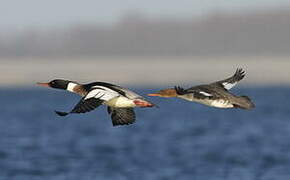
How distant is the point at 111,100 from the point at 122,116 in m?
0.77

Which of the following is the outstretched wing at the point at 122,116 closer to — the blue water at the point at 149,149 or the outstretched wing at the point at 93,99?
the outstretched wing at the point at 93,99

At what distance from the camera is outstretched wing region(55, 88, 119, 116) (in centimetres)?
911

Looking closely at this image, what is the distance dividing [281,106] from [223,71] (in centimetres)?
2463

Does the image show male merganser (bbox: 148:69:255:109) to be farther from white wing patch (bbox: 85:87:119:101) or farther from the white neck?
the white neck

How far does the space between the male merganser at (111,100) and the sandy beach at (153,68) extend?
82.8 metres

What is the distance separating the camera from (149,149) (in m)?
39.0

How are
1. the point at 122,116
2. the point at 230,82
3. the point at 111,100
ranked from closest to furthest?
the point at 111,100 → the point at 230,82 → the point at 122,116

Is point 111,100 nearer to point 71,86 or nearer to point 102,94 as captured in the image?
point 102,94

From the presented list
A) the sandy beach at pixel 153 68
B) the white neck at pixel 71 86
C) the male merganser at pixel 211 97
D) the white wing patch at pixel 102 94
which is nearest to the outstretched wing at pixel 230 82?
the male merganser at pixel 211 97

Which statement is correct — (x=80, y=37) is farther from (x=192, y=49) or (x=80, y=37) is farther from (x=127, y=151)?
(x=127, y=151)

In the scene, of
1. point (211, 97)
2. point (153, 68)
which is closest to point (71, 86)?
point (211, 97)

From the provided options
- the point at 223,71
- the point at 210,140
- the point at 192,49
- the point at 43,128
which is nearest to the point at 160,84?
the point at 192,49

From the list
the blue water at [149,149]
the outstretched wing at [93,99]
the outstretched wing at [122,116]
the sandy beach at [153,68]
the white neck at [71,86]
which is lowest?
the sandy beach at [153,68]

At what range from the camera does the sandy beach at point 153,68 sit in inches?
3986
